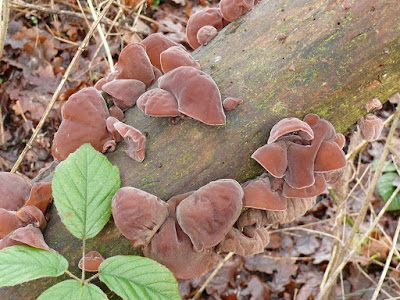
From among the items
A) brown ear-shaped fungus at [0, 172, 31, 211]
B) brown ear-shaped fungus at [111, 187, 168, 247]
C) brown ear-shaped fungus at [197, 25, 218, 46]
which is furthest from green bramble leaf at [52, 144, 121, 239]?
brown ear-shaped fungus at [197, 25, 218, 46]

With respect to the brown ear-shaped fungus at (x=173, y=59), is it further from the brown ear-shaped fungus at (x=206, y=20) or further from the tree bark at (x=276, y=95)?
the brown ear-shaped fungus at (x=206, y=20)

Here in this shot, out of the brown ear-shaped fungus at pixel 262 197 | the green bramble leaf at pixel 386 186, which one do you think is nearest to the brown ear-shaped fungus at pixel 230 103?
the brown ear-shaped fungus at pixel 262 197

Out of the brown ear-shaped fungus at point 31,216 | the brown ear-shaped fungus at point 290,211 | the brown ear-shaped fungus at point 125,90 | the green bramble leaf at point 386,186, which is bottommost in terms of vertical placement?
the green bramble leaf at point 386,186

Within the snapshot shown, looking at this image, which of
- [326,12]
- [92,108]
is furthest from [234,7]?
[92,108]

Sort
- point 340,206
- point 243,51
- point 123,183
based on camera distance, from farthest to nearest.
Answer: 1. point 340,206
2. point 243,51
3. point 123,183

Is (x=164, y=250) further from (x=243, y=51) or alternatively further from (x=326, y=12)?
(x=326, y=12)

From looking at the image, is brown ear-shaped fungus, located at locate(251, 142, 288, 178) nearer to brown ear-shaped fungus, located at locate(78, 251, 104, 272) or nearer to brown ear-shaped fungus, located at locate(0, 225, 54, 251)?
brown ear-shaped fungus, located at locate(78, 251, 104, 272)
